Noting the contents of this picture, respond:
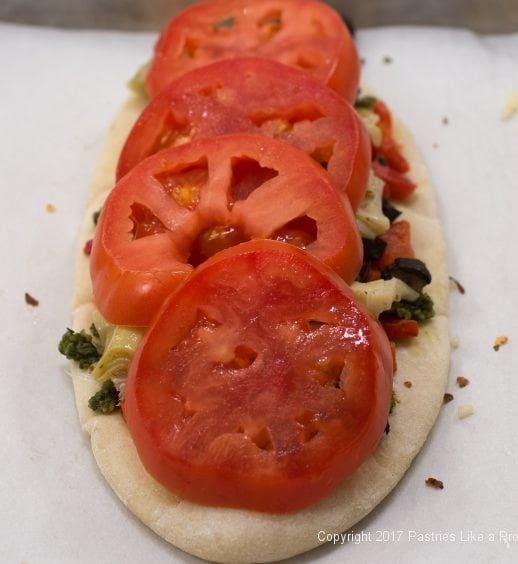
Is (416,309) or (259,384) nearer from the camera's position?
(259,384)

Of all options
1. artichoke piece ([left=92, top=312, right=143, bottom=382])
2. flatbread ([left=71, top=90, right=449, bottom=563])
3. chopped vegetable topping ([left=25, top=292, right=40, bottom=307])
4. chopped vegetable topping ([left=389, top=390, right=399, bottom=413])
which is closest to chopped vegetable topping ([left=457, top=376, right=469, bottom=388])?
flatbread ([left=71, top=90, right=449, bottom=563])

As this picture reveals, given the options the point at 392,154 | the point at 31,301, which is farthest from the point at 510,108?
the point at 31,301

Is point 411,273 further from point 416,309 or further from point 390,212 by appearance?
point 390,212

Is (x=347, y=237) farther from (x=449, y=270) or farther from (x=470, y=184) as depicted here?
(x=470, y=184)

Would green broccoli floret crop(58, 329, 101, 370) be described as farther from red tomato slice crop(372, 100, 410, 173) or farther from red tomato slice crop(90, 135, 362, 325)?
red tomato slice crop(372, 100, 410, 173)

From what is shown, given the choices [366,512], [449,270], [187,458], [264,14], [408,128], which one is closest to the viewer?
[187,458]

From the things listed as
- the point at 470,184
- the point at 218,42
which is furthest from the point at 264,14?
the point at 470,184
